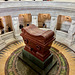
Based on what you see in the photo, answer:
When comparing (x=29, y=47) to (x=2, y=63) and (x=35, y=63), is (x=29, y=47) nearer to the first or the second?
(x=35, y=63)

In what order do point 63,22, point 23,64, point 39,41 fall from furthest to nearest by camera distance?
1. point 63,22
2. point 23,64
3. point 39,41

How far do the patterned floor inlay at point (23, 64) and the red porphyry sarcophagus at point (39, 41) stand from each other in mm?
1235

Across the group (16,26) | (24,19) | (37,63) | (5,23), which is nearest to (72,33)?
(37,63)

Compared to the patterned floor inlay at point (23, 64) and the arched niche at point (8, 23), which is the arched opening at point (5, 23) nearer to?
the arched niche at point (8, 23)

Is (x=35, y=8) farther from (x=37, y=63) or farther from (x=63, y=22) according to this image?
(x=37, y=63)

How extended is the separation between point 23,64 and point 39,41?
2.41m

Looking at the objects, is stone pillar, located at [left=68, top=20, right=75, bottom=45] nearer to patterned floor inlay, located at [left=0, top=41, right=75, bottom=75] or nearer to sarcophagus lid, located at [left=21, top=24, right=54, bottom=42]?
patterned floor inlay, located at [left=0, top=41, right=75, bottom=75]

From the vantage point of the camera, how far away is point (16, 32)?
29.5 ft

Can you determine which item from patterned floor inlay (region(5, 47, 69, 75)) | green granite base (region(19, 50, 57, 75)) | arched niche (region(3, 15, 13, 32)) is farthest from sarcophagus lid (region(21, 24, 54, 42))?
arched niche (region(3, 15, 13, 32))

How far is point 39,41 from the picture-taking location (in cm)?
478

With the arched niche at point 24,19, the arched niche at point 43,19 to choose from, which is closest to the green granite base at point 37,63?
the arched niche at point 24,19

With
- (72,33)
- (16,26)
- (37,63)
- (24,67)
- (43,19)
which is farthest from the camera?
(43,19)

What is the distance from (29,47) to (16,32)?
3.90 meters

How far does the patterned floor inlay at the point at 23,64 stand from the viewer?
5.38m
